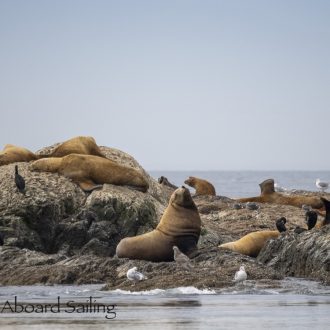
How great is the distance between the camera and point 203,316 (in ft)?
43.3

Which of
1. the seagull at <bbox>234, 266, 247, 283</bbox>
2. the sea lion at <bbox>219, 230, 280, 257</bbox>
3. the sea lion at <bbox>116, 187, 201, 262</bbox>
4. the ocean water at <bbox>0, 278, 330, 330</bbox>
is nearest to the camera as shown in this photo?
the ocean water at <bbox>0, 278, 330, 330</bbox>

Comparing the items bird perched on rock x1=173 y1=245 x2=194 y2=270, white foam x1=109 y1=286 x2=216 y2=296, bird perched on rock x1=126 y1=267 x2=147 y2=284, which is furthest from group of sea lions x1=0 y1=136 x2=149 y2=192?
white foam x1=109 y1=286 x2=216 y2=296

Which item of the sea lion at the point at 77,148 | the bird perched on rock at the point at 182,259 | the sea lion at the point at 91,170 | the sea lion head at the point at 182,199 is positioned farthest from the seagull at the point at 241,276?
the sea lion at the point at 77,148

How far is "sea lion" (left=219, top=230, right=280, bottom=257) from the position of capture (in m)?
20.2

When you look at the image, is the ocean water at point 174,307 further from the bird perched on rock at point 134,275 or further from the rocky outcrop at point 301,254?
the rocky outcrop at point 301,254

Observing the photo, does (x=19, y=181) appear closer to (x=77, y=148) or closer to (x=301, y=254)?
(x=77, y=148)

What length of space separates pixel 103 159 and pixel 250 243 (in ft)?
12.7

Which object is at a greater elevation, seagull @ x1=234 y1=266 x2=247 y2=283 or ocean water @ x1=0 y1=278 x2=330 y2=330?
seagull @ x1=234 y1=266 x2=247 y2=283

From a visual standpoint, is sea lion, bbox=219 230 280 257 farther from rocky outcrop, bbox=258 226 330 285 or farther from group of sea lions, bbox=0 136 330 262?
rocky outcrop, bbox=258 226 330 285

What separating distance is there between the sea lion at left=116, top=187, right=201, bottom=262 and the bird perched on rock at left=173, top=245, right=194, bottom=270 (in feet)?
1.69

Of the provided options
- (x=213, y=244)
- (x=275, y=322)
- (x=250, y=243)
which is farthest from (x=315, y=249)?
(x=275, y=322)

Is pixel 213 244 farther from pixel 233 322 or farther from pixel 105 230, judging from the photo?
pixel 233 322

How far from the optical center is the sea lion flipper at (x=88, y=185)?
21938 millimetres

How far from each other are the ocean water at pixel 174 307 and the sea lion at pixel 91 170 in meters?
5.19
